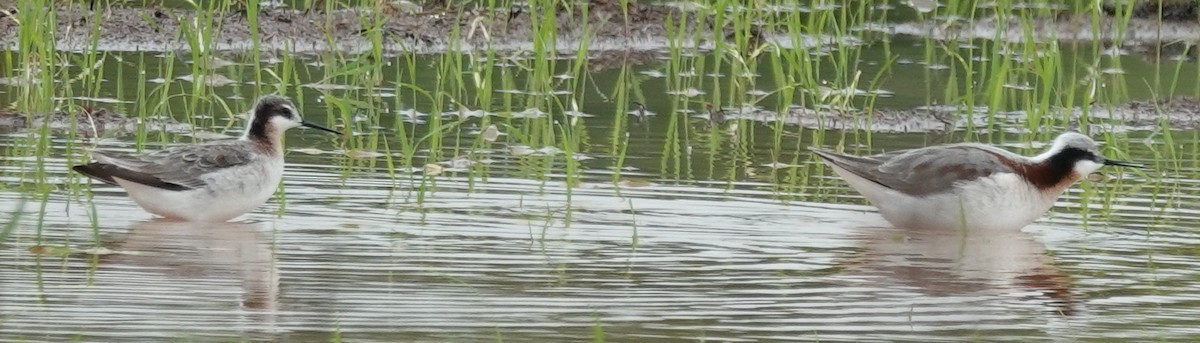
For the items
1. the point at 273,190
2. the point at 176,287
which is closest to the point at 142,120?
the point at 273,190

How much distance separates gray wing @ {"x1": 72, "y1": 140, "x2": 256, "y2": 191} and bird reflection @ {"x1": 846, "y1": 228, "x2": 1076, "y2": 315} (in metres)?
2.73

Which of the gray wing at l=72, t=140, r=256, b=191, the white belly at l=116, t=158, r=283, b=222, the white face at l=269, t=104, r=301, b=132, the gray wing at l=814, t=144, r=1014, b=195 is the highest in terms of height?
the white face at l=269, t=104, r=301, b=132

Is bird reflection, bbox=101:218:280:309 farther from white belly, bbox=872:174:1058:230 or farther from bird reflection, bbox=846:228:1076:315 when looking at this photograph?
white belly, bbox=872:174:1058:230

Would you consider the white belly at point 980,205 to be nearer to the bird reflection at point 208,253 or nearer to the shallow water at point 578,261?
the shallow water at point 578,261

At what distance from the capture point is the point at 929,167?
9.54m

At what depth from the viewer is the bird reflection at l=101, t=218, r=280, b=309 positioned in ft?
24.2

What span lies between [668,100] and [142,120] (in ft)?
13.2

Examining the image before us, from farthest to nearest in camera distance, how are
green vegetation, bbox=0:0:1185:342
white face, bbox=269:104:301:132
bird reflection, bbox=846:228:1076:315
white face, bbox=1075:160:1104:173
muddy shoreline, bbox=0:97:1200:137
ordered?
1. muddy shoreline, bbox=0:97:1200:137
2. green vegetation, bbox=0:0:1185:342
3. white face, bbox=269:104:301:132
4. white face, bbox=1075:160:1104:173
5. bird reflection, bbox=846:228:1076:315

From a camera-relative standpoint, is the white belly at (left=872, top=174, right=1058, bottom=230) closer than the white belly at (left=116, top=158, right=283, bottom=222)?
No

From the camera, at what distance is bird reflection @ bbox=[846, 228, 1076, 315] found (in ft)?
25.3

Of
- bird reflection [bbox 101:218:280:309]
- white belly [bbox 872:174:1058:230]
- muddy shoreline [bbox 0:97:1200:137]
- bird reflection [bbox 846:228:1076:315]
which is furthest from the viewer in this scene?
muddy shoreline [bbox 0:97:1200:137]

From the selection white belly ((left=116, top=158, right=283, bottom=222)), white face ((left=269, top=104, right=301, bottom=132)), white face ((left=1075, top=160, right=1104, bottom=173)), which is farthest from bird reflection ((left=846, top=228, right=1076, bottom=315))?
white face ((left=269, top=104, right=301, bottom=132))

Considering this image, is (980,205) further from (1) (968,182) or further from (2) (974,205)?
(1) (968,182)

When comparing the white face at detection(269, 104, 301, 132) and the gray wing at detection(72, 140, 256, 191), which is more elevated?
the white face at detection(269, 104, 301, 132)
